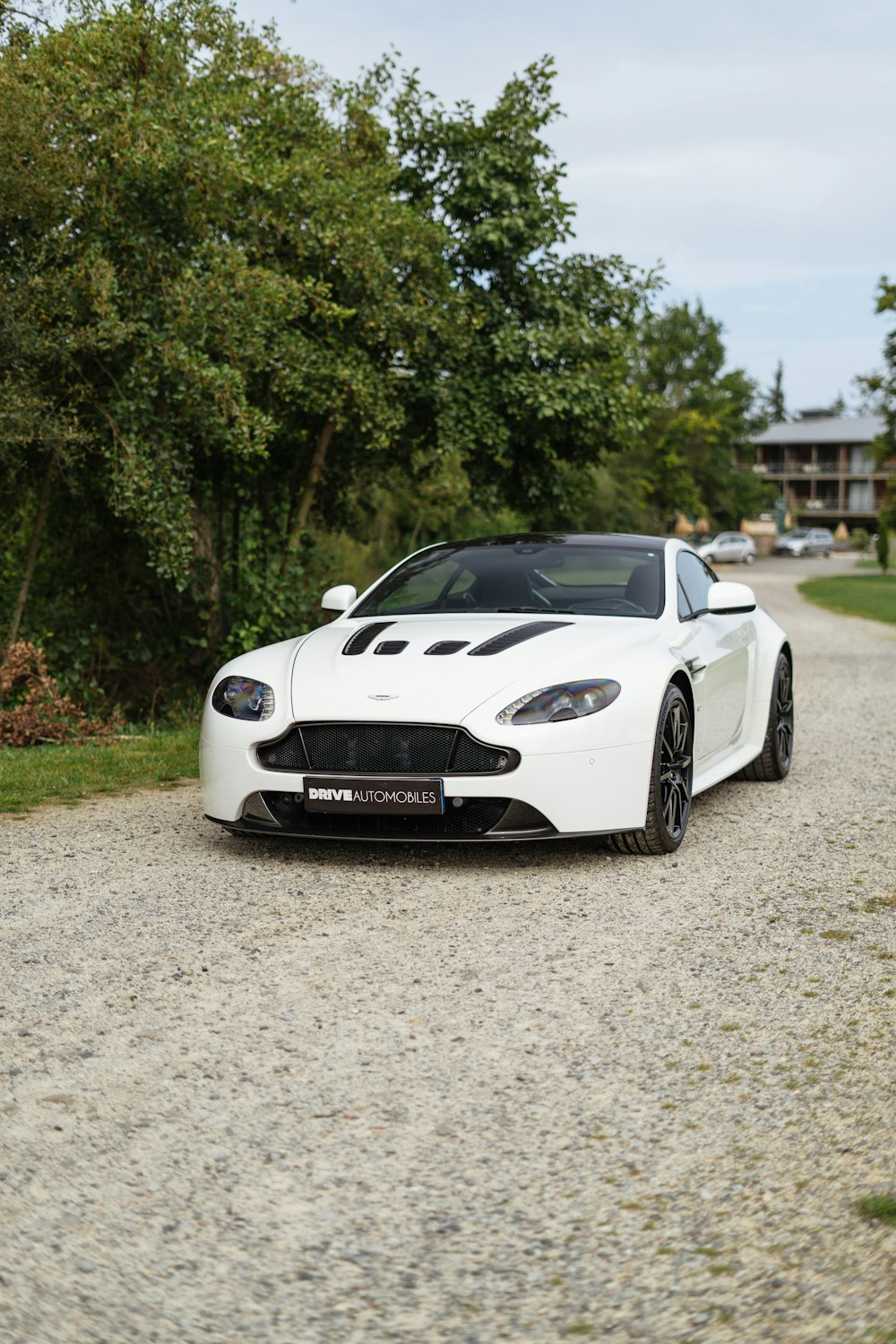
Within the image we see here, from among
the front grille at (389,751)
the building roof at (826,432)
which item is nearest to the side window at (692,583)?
the front grille at (389,751)

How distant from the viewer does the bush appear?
10.7 m

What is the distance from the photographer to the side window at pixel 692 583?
734 cm

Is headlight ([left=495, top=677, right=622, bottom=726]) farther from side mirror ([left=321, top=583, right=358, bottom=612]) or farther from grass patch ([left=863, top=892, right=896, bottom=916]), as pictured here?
side mirror ([left=321, top=583, right=358, bottom=612])

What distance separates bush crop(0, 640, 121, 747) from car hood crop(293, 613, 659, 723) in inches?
180

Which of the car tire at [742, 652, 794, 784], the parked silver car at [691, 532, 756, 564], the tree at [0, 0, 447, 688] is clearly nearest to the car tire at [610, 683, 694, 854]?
the car tire at [742, 652, 794, 784]

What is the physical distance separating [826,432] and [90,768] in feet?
383

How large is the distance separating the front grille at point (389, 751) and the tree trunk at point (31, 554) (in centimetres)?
678

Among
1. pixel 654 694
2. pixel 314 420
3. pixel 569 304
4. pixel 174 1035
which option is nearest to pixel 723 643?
pixel 654 694

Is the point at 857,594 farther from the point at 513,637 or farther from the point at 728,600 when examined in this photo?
the point at 513,637

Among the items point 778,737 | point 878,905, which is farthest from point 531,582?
point 878,905

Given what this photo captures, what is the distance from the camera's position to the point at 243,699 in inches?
245

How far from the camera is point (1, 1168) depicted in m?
3.10

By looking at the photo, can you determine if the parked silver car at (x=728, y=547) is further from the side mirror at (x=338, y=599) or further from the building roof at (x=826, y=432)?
the side mirror at (x=338, y=599)

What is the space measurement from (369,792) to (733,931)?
1550mm
